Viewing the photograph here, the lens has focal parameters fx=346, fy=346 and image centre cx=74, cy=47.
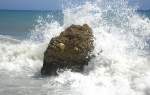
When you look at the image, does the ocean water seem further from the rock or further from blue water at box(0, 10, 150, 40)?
blue water at box(0, 10, 150, 40)

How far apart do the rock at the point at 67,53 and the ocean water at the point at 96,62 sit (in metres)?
0.26

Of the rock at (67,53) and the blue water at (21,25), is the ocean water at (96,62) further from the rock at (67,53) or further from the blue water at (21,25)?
the blue water at (21,25)

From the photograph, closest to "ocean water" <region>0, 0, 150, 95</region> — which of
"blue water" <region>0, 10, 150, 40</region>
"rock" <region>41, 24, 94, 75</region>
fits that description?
"rock" <region>41, 24, 94, 75</region>

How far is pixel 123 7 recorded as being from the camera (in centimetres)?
1416

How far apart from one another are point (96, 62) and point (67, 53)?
3.37 feet

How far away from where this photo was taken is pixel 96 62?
33.1 feet

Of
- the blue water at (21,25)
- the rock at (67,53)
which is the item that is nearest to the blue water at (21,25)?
the blue water at (21,25)

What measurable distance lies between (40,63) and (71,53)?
1914 mm

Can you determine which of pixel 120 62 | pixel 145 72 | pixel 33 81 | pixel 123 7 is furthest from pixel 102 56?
pixel 123 7

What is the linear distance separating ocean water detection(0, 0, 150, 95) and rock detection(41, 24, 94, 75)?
0.26m

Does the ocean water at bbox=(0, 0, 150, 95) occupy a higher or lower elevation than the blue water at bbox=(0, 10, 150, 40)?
higher

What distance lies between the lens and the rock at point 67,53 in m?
9.48

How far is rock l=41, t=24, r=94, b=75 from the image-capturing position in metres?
9.48

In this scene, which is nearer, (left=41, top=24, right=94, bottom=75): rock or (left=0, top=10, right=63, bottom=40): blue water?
(left=41, top=24, right=94, bottom=75): rock
